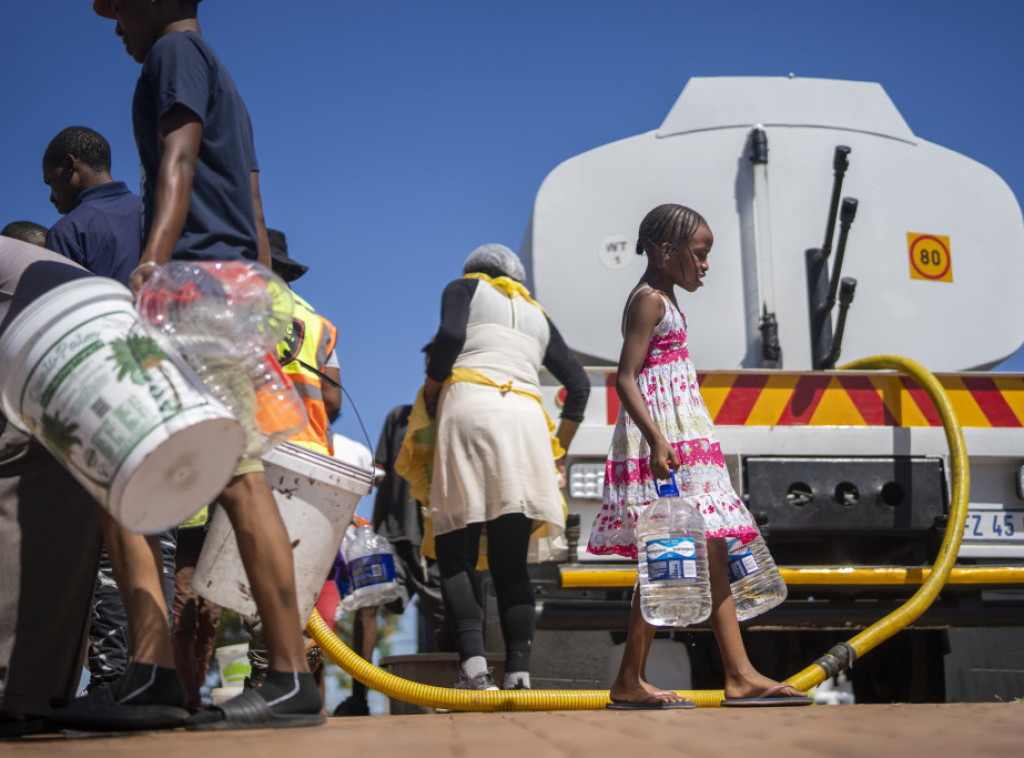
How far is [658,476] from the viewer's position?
345 centimetres

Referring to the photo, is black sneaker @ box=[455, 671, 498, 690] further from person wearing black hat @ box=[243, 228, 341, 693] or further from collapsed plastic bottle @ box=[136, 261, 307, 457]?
collapsed plastic bottle @ box=[136, 261, 307, 457]

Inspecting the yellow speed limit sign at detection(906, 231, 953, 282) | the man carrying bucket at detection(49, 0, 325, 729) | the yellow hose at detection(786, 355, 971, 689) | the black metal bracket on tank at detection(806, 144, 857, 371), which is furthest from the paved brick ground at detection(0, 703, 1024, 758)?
the yellow speed limit sign at detection(906, 231, 953, 282)

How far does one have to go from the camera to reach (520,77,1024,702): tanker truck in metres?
4.72

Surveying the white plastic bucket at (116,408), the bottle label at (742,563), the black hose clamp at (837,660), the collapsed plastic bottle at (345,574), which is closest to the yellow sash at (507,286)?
the collapsed plastic bottle at (345,574)

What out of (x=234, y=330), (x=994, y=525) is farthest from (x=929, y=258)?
(x=234, y=330)

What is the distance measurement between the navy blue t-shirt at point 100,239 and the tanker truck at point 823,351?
1.96 metres

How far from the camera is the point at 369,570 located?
5129 mm

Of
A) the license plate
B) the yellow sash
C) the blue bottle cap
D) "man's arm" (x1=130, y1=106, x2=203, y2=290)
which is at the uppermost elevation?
the yellow sash

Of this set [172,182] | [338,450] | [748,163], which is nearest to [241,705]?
[172,182]

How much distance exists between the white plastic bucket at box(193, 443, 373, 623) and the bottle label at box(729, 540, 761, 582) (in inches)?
49.8

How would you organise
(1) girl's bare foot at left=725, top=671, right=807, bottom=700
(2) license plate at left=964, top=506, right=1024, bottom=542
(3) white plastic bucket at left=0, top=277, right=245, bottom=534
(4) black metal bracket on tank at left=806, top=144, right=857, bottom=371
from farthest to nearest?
(4) black metal bracket on tank at left=806, top=144, right=857, bottom=371, (2) license plate at left=964, top=506, right=1024, bottom=542, (1) girl's bare foot at left=725, top=671, right=807, bottom=700, (3) white plastic bucket at left=0, top=277, right=245, bottom=534

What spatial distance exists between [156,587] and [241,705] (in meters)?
0.35

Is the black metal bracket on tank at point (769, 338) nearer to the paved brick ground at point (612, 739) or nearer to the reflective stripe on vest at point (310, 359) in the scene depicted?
the reflective stripe on vest at point (310, 359)

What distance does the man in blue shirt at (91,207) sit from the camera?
3.57 meters
